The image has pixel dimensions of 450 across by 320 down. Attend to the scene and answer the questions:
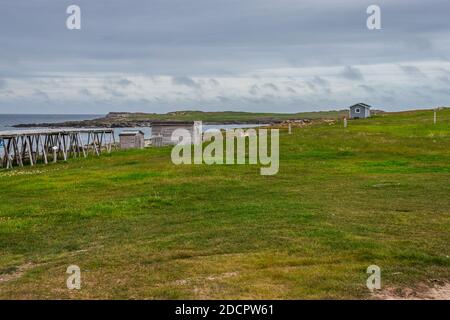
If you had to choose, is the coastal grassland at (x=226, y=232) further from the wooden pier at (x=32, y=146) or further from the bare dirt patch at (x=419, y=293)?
the wooden pier at (x=32, y=146)

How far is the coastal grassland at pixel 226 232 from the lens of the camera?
422 inches

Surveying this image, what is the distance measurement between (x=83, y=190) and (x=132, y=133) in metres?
42.7

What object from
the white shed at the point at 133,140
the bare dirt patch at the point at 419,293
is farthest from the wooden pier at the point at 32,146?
the bare dirt patch at the point at 419,293

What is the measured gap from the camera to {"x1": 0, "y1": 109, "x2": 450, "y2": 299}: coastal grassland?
10711 mm

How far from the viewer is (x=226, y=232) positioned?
1523 centimetres

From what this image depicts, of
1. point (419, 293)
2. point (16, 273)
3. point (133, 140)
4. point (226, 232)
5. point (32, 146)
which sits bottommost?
point (16, 273)

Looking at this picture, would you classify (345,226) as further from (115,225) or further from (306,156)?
(306,156)

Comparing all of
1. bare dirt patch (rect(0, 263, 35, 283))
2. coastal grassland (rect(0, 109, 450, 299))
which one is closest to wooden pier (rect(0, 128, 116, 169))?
coastal grassland (rect(0, 109, 450, 299))

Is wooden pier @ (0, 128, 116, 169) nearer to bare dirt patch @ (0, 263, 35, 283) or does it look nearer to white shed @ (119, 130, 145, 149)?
white shed @ (119, 130, 145, 149)

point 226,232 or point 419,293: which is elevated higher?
point 226,232

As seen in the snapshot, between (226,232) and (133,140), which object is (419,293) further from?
(133,140)

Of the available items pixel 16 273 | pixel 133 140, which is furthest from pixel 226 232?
pixel 133 140
